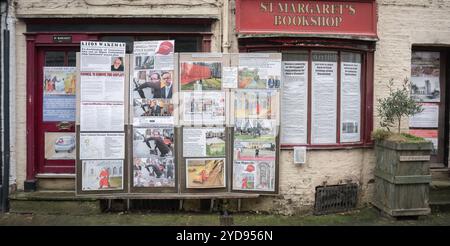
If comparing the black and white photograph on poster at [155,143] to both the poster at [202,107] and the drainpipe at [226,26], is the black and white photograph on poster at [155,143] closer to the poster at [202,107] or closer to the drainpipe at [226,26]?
the poster at [202,107]

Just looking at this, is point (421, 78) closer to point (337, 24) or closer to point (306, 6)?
point (337, 24)

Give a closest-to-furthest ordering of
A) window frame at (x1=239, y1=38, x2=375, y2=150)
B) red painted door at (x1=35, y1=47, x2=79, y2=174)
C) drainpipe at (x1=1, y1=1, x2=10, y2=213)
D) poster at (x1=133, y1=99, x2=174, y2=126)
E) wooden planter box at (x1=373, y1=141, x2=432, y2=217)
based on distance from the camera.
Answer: wooden planter box at (x1=373, y1=141, x2=432, y2=217) < drainpipe at (x1=1, y1=1, x2=10, y2=213) < poster at (x1=133, y1=99, x2=174, y2=126) < window frame at (x1=239, y1=38, x2=375, y2=150) < red painted door at (x1=35, y1=47, x2=79, y2=174)

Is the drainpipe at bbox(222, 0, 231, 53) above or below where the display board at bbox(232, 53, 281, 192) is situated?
above

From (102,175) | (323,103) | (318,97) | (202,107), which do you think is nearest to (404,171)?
(323,103)

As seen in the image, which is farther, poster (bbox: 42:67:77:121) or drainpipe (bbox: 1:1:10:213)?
poster (bbox: 42:67:77:121)

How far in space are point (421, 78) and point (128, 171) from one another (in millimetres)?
5910

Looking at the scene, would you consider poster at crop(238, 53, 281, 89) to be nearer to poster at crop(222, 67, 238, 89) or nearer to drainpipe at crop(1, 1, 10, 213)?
poster at crop(222, 67, 238, 89)

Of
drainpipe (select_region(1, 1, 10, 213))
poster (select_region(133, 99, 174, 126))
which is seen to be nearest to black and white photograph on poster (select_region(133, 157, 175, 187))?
poster (select_region(133, 99, 174, 126))

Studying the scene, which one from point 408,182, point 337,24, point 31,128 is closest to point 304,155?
point 408,182

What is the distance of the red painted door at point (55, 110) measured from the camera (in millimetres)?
8031

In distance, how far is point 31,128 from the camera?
7848 millimetres

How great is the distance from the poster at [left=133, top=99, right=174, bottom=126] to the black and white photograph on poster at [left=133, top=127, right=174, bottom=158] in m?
0.14

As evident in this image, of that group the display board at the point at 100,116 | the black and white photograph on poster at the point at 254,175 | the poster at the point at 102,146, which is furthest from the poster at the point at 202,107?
the poster at the point at 102,146

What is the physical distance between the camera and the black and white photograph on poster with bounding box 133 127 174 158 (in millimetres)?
7125
